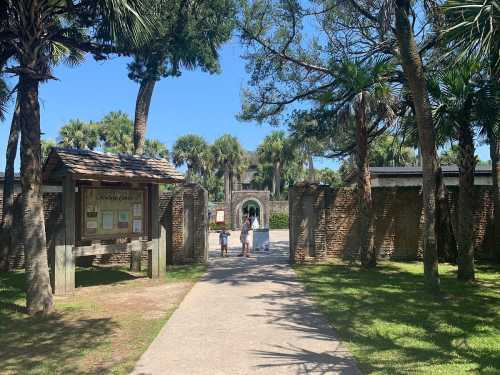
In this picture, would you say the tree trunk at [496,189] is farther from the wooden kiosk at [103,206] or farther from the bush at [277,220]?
the bush at [277,220]

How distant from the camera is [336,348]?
5547 millimetres

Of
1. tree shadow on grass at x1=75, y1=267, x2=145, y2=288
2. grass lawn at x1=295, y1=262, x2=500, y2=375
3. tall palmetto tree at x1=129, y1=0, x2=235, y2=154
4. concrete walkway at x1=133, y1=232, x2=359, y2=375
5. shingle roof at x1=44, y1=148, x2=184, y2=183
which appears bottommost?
grass lawn at x1=295, y1=262, x2=500, y2=375

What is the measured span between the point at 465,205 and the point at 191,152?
44498 mm

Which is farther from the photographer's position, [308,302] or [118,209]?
[118,209]

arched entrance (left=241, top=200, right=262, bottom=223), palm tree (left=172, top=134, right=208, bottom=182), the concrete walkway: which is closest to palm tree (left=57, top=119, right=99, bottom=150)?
palm tree (left=172, top=134, right=208, bottom=182)

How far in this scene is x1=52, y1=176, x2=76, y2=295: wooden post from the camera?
900 cm

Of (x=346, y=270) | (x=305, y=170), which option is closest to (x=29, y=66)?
(x=346, y=270)

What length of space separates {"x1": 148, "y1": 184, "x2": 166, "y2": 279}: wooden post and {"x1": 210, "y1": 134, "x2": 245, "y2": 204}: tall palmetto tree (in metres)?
39.6

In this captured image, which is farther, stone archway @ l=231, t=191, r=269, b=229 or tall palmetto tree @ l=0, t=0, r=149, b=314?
stone archway @ l=231, t=191, r=269, b=229

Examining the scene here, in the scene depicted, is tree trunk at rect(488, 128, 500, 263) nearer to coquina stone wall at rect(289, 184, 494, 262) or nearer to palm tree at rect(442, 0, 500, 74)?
coquina stone wall at rect(289, 184, 494, 262)

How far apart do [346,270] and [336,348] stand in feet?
22.8

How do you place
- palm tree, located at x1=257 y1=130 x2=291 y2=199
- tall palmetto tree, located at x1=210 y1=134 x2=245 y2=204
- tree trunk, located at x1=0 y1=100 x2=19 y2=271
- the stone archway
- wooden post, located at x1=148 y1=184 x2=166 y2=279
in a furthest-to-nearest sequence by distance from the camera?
1. tall palmetto tree, located at x1=210 y1=134 x2=245 y2=204
2. palm tree, located at x1=257 y1=130 x2=291 y2=199
3. the stone archway
4. tree trunk, located at x1=0 y1=100 x2=19 y2=271
5. wooden post, located at x1=148 y1=184 x2=166 y2=279

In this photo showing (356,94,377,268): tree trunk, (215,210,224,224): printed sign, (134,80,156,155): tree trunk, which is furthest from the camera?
(215,210,224,224): printed sign

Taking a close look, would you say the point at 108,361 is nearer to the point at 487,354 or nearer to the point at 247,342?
the point at 247,342
